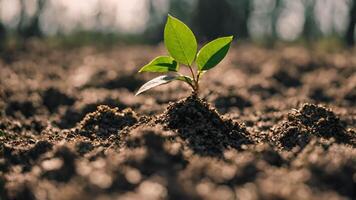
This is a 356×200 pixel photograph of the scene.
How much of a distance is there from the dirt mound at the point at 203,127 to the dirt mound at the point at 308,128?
0.18m

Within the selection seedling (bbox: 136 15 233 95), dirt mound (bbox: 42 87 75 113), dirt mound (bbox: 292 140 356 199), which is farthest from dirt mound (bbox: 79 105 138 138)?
dirt mound (bbox: 42 87 75 113)

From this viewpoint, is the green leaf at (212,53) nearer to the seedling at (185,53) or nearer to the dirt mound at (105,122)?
the seedling at (185,53)

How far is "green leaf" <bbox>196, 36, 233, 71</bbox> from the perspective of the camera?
2.59 meters

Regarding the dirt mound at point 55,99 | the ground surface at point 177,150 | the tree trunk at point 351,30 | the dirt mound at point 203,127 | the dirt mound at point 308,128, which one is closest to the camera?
the ground surface at point 177,150

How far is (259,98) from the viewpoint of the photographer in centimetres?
480

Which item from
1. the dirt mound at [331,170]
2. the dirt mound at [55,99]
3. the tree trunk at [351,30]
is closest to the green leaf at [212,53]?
the dirt mound at [331,170]

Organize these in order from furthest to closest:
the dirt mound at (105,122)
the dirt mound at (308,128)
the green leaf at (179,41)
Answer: the dirt mound at (105,122) < the green leaf at (179,41) < the dirt mound at (308,128)

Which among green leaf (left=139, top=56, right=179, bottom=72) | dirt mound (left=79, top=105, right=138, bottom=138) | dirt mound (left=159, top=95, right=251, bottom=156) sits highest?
green leaf (left=139, top=56, right=179, bottom=72)

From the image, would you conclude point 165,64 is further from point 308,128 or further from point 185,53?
point 308,128

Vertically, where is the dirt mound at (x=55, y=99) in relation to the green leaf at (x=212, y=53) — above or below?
above

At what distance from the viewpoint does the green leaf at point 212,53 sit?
2590mm

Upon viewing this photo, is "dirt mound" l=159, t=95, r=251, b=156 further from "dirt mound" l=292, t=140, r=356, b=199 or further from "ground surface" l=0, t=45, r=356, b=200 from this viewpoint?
"dirt mound" l=292, t=140, r=356, b=199

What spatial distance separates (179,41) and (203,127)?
1.50 feet

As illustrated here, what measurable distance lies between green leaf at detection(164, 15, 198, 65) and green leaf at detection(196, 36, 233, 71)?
0.04 meters
